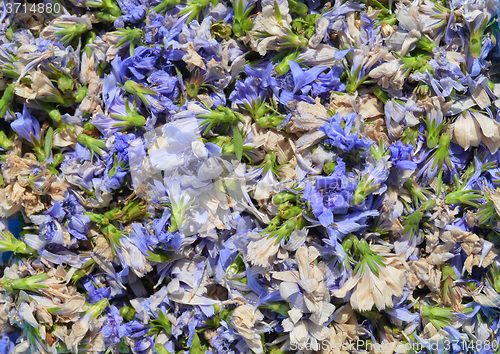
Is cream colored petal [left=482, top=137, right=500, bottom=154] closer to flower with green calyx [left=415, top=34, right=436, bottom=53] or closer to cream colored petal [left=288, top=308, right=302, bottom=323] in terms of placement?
flower with green calyx [left=415, top=34, right=436, bottom=53]

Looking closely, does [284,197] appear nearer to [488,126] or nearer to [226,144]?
[226,144]

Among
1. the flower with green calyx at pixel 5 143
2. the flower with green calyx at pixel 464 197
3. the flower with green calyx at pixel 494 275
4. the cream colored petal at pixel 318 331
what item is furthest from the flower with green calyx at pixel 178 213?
the flower with green calyx at pixel 494 275

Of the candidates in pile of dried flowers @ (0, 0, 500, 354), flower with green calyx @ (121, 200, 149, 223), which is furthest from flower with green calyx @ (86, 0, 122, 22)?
flower with green calyx @ (121, 200, 149, 223)

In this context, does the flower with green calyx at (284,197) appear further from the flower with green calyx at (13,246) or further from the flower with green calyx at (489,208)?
the flower with green calyx at (13,246)

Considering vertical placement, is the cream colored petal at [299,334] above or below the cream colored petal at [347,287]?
below

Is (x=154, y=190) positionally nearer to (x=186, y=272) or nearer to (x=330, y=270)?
(x=186, y=272)
